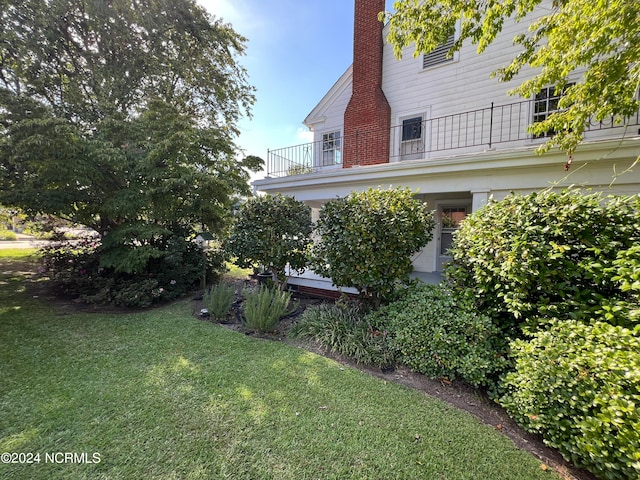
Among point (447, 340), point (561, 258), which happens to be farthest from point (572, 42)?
point (447, 340)

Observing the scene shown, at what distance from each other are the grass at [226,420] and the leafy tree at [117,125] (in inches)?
124

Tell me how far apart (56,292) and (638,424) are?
35.1 ft

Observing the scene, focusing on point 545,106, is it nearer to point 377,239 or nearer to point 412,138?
point 412,138

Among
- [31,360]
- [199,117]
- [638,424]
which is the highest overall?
[199,117]

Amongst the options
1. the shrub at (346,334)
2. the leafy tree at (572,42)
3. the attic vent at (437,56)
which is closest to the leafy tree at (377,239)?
the shrub at (346,334)

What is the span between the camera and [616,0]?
3.27m

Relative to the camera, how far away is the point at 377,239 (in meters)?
4.38

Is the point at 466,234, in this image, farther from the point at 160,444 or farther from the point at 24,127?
the point at 24,127

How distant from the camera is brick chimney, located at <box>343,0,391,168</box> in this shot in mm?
8023

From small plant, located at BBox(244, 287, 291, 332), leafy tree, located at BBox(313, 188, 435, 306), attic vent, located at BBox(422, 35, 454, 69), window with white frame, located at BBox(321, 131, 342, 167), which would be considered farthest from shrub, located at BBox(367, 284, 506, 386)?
attic vent, located at BBox(422, 35, 454, 69)

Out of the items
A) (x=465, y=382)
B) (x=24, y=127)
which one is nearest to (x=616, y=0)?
(x=465, y=382)

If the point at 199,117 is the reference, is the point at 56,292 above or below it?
below

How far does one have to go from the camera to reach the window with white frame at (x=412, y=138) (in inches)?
314

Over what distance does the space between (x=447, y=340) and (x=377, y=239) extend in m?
1.77
